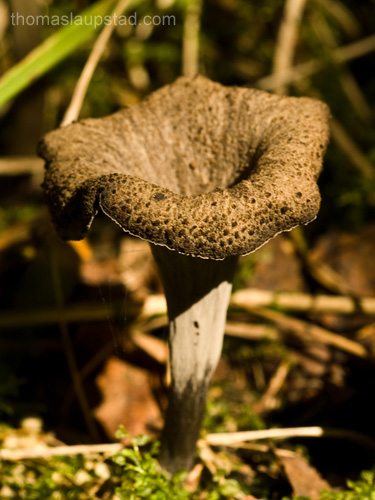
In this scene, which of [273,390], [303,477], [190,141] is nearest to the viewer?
[190,141]

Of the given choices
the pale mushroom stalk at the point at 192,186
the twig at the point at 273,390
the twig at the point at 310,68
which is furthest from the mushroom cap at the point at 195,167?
the twig at the point at 310,68

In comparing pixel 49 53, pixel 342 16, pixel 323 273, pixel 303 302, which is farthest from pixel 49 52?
pixel 342 16

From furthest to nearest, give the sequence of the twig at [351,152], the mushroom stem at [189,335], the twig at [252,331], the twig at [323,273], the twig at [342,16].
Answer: the twig at [342,16] → the twig at [351,152] → the twig at [323,273] → the twig at [252,331] → the mushroom stem at [189,335]

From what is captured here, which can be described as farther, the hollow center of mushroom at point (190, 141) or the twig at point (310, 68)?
the twig at point (310, 68)

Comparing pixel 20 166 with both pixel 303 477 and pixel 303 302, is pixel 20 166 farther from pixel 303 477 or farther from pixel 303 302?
pixel 303 477

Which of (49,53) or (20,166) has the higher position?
(49,53)

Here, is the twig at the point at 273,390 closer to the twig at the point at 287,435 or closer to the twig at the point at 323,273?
the twig at the point at 287,435

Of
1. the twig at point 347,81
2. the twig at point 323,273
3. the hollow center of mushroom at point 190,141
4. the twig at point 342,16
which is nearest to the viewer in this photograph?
the hollow center of mushroom at point 190,141

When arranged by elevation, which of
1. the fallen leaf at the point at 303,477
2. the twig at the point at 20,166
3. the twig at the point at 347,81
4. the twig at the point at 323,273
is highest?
the twig at the point at 347,81

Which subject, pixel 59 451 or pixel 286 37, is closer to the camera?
pixel 59 451
